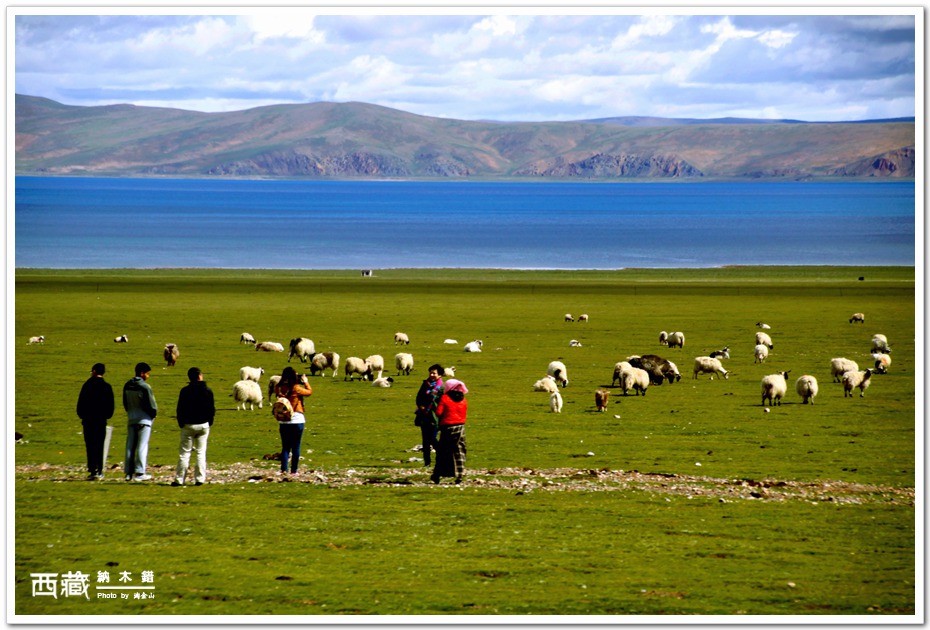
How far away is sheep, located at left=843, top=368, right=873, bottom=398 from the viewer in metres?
38.1

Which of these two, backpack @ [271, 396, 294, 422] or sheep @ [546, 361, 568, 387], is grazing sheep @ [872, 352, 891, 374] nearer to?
sheep @ [546, 361, 568, 387]

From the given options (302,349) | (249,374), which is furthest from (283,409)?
(302,349)

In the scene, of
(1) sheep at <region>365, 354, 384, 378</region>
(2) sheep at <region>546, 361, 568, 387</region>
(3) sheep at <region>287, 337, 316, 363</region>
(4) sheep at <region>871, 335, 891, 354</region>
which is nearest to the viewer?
(2) sheep at <region>546, 361, 568, 387</region>

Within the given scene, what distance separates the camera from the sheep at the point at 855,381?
38062 millimetres

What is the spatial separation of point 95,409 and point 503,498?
352 inches

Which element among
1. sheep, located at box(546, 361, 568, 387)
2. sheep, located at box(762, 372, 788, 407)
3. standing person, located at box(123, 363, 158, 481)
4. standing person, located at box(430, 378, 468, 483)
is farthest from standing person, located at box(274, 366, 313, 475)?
sheep, located at box(762, 372, 788, 407)

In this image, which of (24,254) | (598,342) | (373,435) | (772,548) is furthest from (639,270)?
(772,548)

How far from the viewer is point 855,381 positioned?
3816 cm

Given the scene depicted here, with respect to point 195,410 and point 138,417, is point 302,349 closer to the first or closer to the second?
point 138,417

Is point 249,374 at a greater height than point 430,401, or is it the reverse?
point 430,401

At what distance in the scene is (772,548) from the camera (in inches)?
708

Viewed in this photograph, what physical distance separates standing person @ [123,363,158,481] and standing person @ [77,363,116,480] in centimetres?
39

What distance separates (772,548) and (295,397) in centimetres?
1095

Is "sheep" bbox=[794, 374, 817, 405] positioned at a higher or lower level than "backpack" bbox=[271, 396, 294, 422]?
lower
